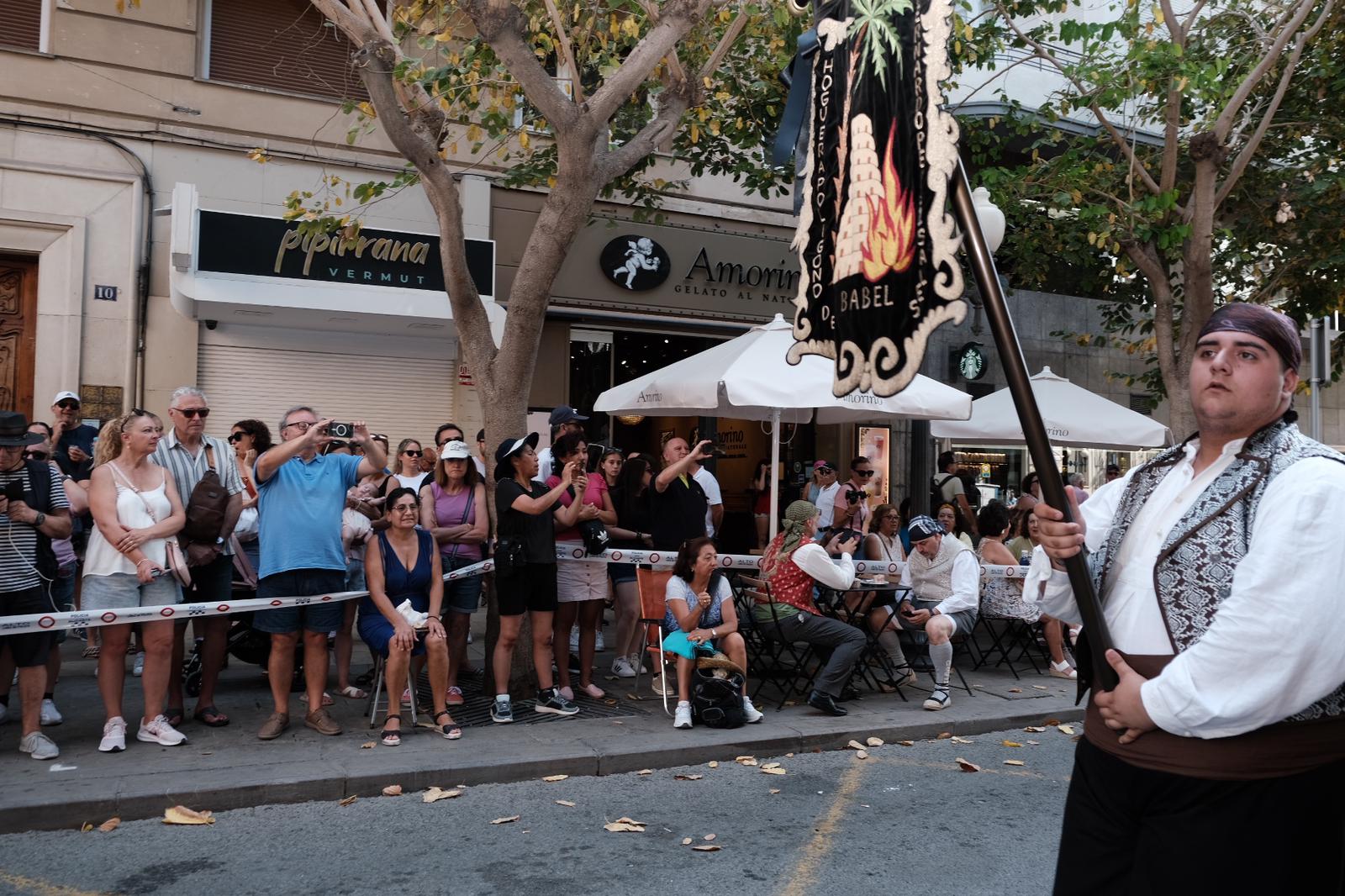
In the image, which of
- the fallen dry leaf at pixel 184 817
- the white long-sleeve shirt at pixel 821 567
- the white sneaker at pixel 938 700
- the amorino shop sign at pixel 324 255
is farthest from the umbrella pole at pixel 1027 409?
the amorino shop sign at pixel 324 255

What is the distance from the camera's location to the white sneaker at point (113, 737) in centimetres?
627

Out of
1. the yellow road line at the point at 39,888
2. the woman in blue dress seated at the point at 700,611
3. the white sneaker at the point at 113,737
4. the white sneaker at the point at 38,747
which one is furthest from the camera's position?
the woman in blue dress seated at the point at 700,611

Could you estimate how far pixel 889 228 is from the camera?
Result: 257cm

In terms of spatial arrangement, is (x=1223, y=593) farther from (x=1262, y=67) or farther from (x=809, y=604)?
(x=1262, y=67)

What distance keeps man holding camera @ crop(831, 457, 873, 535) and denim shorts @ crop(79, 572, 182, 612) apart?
18.9 feet

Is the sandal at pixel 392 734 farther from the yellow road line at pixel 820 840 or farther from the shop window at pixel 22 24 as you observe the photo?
the shop window at pixel 22 24

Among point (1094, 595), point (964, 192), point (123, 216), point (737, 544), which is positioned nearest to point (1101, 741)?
point (1094, 595)

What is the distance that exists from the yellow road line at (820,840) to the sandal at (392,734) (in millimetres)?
2676

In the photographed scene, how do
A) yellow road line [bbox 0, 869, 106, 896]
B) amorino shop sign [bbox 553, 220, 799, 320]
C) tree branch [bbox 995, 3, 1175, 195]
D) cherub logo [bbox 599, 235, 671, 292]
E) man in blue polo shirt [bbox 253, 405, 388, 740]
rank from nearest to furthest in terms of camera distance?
1. yellow road line [bbox 0, 869, 106, 896]
2. man in blue polo shirt [bbox 253, 405, 388, 740]
3. tree branch [bbox 995, 3, 1175, 195]
4. amorino shop sign [bbox 553, 220, 799, 320]
5. cherub logo [bbox 599, 235, 671, 292]

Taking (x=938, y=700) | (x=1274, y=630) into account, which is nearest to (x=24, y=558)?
(x=938, y=700)

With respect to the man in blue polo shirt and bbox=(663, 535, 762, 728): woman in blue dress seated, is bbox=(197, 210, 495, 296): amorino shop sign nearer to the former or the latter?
the man in blue polo shirt

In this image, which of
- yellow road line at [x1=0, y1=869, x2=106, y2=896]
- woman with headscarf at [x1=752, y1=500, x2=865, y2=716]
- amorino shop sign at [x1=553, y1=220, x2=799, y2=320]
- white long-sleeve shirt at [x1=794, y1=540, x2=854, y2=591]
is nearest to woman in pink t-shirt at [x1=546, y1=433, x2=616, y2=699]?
woman with headscarf at [x1=752, y1=500, x2=865, y2=716]

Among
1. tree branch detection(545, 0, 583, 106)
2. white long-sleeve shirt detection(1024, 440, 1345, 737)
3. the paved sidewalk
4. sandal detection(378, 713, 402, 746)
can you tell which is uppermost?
tree branch detection(545, 0, 583, 106)

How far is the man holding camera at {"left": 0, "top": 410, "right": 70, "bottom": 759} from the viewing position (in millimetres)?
6168
